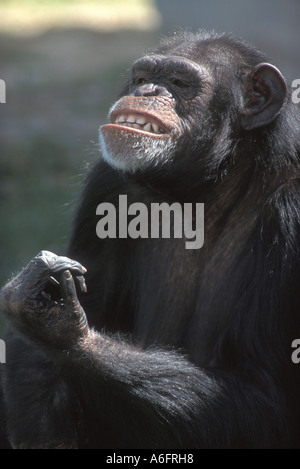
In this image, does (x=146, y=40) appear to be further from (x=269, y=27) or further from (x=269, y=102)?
(x=269, y=102)

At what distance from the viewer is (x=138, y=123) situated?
200 inches

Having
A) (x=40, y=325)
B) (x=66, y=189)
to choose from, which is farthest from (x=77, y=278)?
(x=66, y=189)

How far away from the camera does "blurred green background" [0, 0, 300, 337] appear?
9.88 m

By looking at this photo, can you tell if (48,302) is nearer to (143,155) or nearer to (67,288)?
(67,288)

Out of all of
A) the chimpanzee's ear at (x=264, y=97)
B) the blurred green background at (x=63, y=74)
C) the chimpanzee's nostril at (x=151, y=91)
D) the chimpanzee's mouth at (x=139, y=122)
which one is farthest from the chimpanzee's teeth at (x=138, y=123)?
the blurred green background at (x=63, y=74)

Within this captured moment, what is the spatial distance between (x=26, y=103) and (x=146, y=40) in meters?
4.42

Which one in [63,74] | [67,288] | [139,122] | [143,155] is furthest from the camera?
[63,74]

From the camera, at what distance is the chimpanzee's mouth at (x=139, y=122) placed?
504 centimetres

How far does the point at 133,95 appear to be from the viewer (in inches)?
202

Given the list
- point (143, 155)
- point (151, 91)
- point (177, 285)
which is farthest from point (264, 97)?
point (177, 285)

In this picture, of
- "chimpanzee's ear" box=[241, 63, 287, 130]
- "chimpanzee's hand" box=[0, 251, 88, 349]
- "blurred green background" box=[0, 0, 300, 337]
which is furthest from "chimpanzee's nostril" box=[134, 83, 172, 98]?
"chimpanzee's hand" box=[0, 251, 88, 349]

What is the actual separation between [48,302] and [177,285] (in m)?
1.21

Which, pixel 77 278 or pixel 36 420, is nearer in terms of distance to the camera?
pixel 77 278

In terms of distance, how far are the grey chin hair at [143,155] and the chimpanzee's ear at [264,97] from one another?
48 cm
